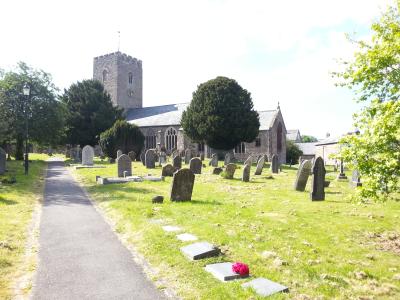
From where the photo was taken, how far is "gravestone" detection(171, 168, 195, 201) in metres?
11.8

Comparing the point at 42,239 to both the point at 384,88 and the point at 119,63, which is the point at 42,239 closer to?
the point at 384,88

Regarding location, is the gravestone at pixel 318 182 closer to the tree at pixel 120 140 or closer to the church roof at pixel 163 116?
the tree at pixel 120 140

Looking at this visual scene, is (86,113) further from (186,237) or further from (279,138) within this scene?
(186,237)

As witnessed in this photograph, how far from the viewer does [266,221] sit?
9.12 m

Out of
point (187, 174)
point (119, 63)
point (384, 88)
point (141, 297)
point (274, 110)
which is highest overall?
point (119, 63)

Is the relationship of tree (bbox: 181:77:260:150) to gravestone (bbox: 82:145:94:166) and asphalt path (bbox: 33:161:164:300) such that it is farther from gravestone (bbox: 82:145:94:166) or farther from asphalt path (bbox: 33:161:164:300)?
asphalt path (bbox: 33:161:164:300)

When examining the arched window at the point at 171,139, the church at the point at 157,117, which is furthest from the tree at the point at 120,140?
the arched window at the point at 171,139

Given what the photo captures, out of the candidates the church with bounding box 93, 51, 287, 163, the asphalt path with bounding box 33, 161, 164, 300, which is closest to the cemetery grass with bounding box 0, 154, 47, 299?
the asphalt path with bounding box 33, 161, 164, 300

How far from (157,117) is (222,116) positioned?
20.0 meters

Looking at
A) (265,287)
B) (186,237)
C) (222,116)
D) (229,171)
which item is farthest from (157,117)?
(265,287)

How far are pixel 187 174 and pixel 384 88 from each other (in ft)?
23.4

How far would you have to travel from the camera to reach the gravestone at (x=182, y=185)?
11.8 m

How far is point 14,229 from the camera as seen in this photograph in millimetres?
8523

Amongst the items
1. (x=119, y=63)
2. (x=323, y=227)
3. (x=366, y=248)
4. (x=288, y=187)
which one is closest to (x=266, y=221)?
(x=323, y=227)
